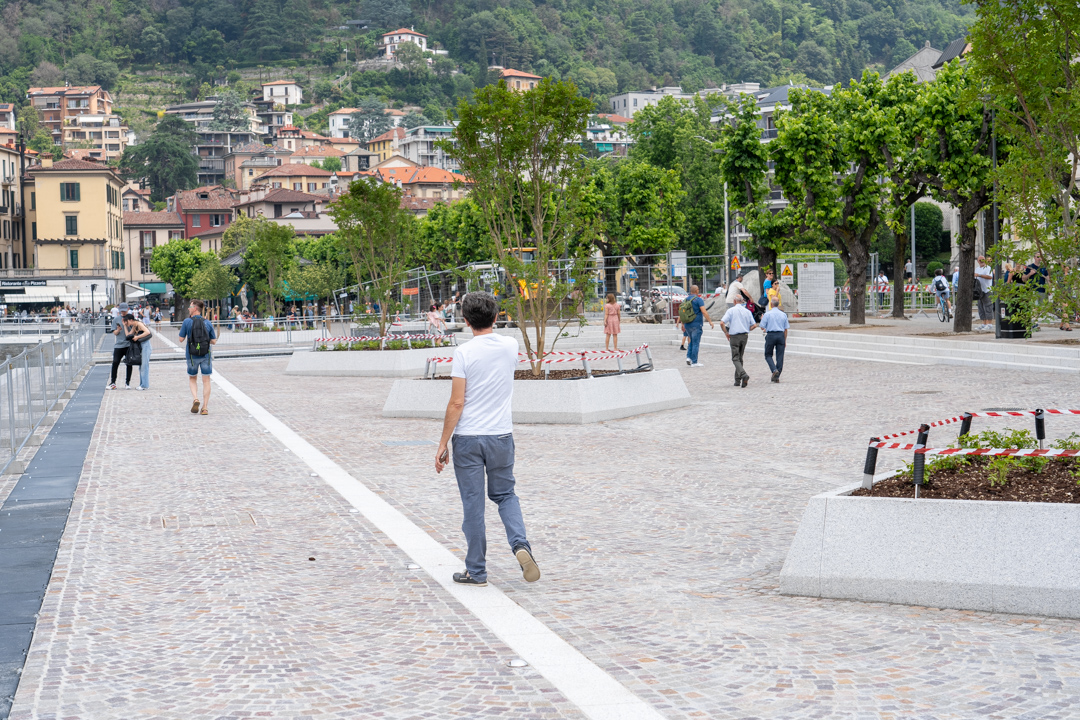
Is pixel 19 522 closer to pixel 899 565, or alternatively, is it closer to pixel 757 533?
pixel 757 533

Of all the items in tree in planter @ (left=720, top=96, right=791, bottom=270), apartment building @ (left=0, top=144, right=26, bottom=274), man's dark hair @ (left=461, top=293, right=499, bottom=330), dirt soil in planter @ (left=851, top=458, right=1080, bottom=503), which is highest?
apartment building @ (left=0, top=144, right=26, bottom=274)

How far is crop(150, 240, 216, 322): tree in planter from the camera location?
327 feet

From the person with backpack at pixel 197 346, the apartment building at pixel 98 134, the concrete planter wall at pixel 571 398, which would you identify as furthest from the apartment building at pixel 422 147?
the concrete planter wall at pixel 571 398

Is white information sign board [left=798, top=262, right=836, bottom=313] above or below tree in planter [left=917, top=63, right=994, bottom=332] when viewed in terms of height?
below

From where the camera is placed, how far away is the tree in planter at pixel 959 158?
27.5 metres

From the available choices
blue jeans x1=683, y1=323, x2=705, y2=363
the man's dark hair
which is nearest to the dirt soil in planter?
the man's dark hair

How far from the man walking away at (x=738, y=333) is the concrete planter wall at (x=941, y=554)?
13.3 m

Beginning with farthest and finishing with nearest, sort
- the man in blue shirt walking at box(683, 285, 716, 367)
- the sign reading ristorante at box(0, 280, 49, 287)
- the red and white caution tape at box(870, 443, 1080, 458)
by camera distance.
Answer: the sign reading ristorante at box(0, 280, 49, 287) < the man in blue shirt walking at box(683, 285, 716, 367) < the red and white caution tape at box(870, 443, 1080, 458)

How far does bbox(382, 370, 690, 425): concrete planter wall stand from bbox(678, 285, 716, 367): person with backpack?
8.19 metres

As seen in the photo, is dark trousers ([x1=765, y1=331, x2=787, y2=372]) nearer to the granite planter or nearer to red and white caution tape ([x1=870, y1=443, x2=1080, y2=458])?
the granite planter

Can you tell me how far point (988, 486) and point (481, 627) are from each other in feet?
9.05

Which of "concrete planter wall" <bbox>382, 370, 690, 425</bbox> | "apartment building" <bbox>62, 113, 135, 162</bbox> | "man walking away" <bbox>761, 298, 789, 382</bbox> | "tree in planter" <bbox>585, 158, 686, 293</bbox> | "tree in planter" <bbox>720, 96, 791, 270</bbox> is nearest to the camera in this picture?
"concrete planter wall" <bbox>382, 370, 690, 425</bbox>

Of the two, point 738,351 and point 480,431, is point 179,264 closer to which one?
point 738,351

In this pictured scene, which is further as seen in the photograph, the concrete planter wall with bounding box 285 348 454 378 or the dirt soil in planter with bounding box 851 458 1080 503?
the concrete planter wall with bounding box 285 348 454 378
